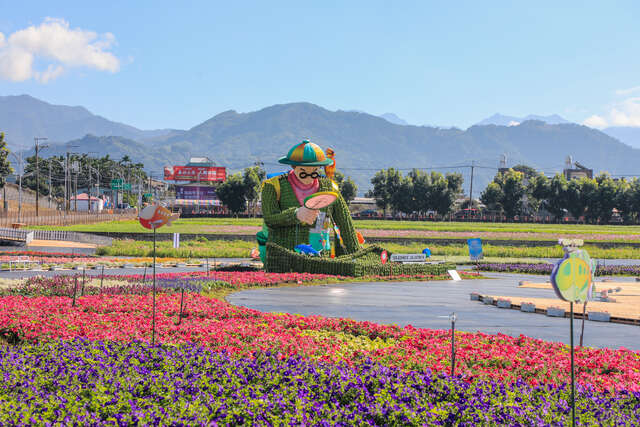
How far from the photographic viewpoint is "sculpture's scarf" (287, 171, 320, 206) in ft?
79.4

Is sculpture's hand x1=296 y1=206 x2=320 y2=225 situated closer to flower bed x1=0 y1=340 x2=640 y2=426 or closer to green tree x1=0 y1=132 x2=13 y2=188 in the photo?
flower bed x1=0 y1=340 x2=640 y2=426

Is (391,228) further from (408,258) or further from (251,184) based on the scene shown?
(408,258)

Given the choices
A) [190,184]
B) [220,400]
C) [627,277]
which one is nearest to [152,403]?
[220,400]

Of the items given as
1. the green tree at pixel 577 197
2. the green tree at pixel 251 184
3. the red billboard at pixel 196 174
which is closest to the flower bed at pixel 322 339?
the green tree at pixel 251 184

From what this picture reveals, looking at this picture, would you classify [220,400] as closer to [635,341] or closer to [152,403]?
[152,403]

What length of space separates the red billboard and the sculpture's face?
12718cm

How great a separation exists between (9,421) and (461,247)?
124ft

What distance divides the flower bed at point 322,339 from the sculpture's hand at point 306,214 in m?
7.84

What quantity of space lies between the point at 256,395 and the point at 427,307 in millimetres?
10246

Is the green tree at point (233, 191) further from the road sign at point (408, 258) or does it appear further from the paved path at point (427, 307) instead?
the paved path at point (427, 307)

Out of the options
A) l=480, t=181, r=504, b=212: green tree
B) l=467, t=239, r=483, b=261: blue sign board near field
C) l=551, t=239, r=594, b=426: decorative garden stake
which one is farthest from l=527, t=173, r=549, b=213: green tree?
l=551, t=239, r=594, b=426: decorative garden stake

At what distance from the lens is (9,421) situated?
644cm

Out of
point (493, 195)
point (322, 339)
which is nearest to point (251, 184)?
point (493, 195)

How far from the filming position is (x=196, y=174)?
151375mm
